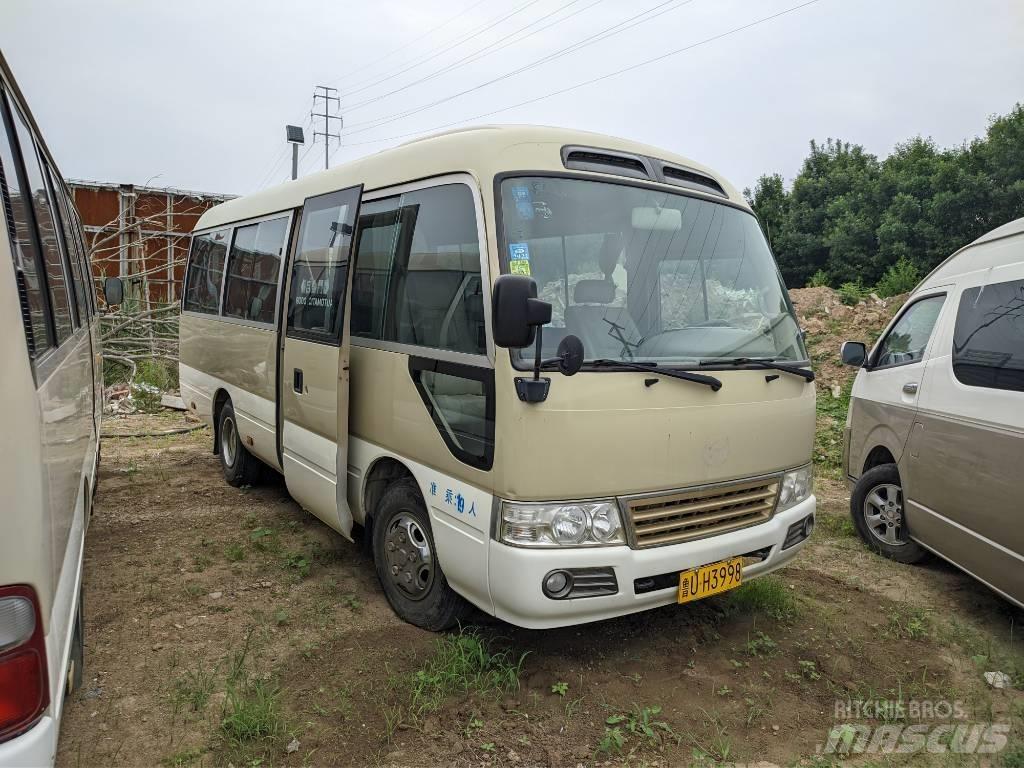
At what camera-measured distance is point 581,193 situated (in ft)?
11.5

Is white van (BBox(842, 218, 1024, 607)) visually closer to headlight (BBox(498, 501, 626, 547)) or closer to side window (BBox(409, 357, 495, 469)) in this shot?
headlight (BBox(498, 501, 626, 547))

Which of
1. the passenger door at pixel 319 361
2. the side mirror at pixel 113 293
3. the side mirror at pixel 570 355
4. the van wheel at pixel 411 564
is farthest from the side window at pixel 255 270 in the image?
the side mirror at pixel 570 355

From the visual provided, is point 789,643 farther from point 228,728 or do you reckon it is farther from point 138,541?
point 138,541

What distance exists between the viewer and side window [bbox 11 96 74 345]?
289cm

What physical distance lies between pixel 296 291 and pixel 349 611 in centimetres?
221

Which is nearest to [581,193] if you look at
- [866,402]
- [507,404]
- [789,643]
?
[507,404]

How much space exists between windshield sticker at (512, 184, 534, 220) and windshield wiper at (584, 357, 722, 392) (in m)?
0.76

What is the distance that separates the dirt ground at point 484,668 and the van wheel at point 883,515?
0.54ft

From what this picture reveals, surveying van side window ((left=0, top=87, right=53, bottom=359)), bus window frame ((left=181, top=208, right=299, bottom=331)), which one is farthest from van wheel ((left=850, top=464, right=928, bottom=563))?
van side window ((left=0, top=87, right=53, bottom=359))

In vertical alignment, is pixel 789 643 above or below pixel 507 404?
below

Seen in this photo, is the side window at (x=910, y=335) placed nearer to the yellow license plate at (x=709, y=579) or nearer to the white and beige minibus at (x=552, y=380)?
the white and beige minibus at (x=552, y=380)

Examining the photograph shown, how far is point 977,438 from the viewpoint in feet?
13.4

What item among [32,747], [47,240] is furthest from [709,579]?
[47,240]

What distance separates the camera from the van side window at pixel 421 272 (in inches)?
138
